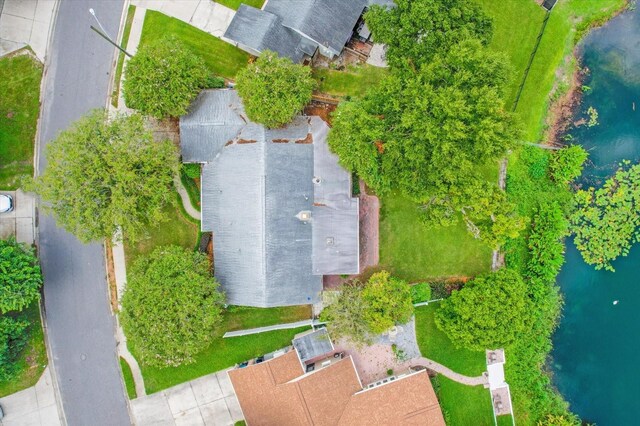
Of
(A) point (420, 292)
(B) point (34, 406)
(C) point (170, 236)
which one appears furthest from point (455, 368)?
(B) point (34, 406)

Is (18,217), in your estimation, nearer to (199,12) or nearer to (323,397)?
(199,12)

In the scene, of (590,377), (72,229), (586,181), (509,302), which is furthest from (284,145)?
(590,377)

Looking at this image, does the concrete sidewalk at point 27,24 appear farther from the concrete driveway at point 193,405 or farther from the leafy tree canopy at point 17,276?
the concrete driveway at point 193,405

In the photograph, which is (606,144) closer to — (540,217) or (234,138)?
(540,217)

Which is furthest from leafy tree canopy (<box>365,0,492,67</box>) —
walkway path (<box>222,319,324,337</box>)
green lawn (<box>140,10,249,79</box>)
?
walkway path (<box>222,319,324,337</box>)

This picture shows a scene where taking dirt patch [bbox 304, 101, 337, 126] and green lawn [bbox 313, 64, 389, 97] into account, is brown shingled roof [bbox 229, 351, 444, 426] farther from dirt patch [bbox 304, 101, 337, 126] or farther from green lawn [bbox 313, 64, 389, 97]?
green lawn [bbox 313, 64, 389, 97]

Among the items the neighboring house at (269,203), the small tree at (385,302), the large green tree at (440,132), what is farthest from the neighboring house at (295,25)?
the small tree at (385,302)
